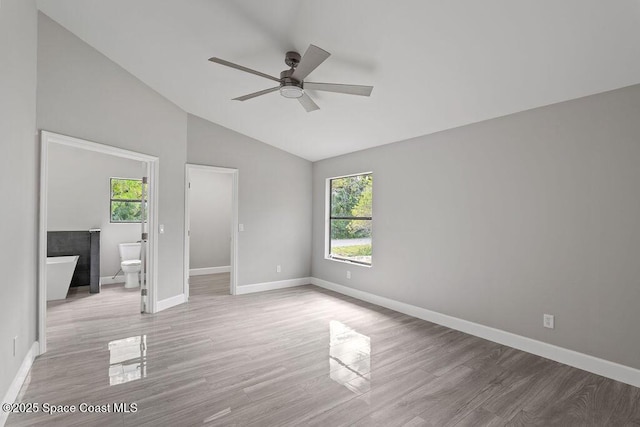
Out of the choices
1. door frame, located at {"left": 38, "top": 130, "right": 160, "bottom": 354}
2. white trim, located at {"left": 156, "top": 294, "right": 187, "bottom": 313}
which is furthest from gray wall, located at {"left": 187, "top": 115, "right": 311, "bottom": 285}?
white trim, located at {"left": 156, "top": 294, "right": 187, "bottom": 313}

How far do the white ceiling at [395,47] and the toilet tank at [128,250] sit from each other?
3.39 meters

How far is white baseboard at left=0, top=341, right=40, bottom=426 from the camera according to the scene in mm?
2051

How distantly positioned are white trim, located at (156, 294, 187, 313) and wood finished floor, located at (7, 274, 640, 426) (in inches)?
8.9

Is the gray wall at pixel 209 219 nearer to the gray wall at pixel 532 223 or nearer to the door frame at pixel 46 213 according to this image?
the door frame at pixel 46 213

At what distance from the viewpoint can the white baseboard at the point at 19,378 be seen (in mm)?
2051

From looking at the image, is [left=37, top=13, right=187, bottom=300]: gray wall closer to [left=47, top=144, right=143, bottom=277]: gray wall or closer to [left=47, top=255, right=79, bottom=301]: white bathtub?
[left=47, top=255, right=79, bottom=301]: white bathtub

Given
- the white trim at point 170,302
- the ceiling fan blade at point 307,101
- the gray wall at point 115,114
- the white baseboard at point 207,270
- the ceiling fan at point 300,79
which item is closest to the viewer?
the ceiling fan at point 300,79

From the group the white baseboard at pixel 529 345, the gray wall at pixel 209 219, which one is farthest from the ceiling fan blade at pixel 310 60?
the gray wall at pixel 209 219

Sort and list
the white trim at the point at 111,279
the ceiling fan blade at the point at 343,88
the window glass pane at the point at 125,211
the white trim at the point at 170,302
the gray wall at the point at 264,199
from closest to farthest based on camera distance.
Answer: the ceiling fan blade at the point at 343,88 → the white trim at the point at 170,302 → the gray wall at the point at 264,199 → the white trim at the point at 111,279 → the window glass pane at the point at 125,211

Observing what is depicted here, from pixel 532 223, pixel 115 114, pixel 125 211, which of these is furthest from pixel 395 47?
pixel 125 211

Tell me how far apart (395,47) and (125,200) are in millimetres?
5845

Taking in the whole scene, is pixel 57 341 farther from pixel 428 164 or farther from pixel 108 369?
pixel 428 164

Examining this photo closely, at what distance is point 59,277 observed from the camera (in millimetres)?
4785

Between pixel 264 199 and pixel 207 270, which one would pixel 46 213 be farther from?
pixel 207 270
